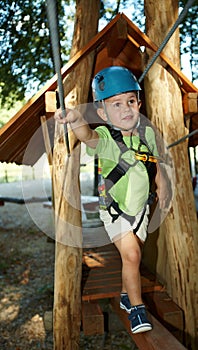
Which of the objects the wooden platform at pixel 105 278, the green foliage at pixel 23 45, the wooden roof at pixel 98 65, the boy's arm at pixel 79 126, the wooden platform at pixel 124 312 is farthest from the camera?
the green foliage at pixel 23 45

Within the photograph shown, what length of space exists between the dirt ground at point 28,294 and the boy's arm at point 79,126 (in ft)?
2.45

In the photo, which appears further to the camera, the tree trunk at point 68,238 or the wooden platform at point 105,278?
the wooden platform at point 105,278

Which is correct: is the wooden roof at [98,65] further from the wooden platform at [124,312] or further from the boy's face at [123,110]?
the wooden platform at [124,312]

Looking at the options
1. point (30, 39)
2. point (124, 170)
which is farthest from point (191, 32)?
point (124, 170)

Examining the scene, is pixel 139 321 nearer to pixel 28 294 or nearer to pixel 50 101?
pixel 50 101

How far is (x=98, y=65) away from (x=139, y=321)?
2.52 metres

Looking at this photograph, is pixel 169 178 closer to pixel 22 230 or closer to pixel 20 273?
pixel 20 273

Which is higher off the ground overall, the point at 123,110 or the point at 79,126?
the point at 123,110

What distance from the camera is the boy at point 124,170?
2.24 metres

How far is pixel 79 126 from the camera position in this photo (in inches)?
81.8

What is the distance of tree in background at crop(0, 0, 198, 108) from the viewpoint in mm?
8664

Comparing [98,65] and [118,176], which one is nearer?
[118,176]

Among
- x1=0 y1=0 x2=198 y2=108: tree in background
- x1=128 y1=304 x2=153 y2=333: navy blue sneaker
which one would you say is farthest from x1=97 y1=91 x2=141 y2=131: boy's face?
x1=0 y1=0 x2=198 y2=108: tree in background

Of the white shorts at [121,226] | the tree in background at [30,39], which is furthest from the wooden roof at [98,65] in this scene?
the tree in background at [30,39]
